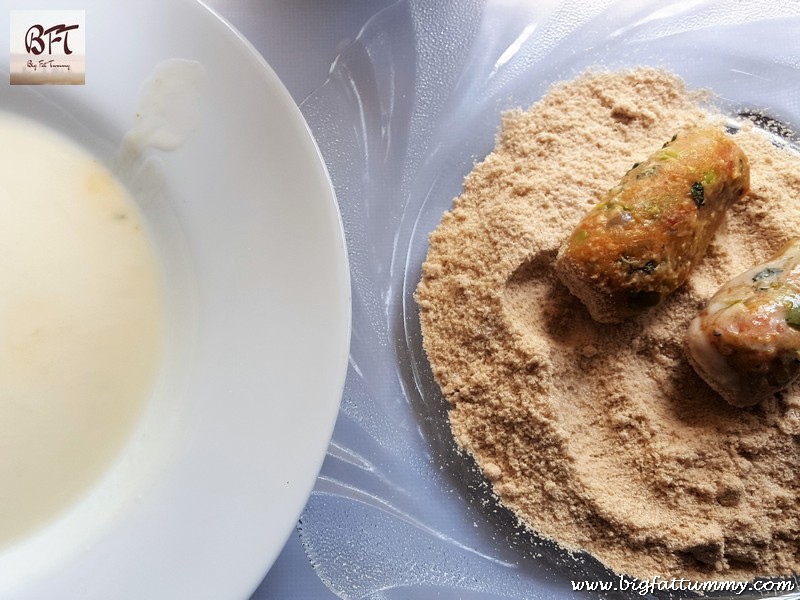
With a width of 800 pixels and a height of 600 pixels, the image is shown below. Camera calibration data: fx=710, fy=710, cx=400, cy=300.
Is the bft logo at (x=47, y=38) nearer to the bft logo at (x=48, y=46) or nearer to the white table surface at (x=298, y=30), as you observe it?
the bft logo at (x=48, y=46)

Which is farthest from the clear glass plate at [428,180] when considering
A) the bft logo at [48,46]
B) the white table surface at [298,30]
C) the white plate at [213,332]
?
the bft logo at [48,46]

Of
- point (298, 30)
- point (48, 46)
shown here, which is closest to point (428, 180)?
point (298, 30)

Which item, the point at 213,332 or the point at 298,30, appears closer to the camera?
the point at 213,332

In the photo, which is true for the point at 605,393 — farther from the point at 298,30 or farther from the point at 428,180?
A: the point at 298,30

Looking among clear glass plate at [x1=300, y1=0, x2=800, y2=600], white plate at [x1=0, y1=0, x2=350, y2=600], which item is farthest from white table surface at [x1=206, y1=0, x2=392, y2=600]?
white plate at [x1=0, y1=0, x2=350, y2=600]

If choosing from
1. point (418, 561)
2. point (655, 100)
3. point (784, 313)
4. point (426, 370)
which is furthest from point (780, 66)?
point (418, 561)

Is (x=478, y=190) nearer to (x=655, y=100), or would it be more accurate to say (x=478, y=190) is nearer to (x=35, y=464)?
(x=655, y=100)

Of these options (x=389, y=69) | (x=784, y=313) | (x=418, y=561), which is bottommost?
(x=418, y=561)
